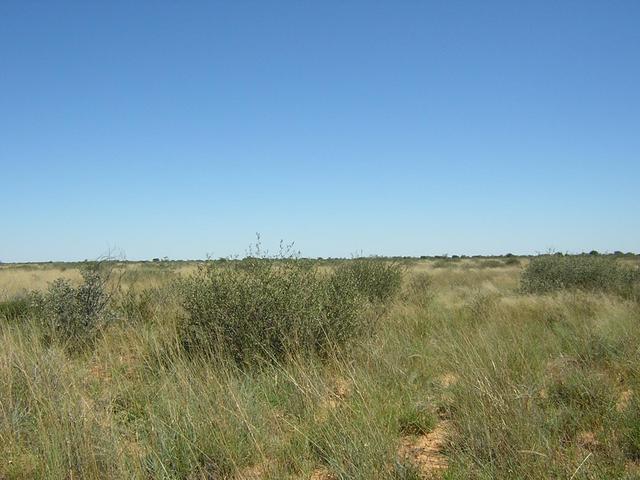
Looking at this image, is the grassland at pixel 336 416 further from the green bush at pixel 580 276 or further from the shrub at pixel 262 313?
the green bush at pixel 580 276

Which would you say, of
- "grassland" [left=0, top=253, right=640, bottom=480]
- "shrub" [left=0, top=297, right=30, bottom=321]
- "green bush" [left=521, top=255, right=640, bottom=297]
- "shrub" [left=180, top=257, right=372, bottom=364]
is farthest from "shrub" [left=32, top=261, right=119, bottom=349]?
"green bush" [left=521, top=255, right=640, bottom=297]

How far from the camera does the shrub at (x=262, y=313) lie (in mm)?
6074

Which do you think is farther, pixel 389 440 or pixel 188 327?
pixel 188 327

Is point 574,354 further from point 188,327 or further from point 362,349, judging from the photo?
point 188,327

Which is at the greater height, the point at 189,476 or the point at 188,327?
the point at 188,327

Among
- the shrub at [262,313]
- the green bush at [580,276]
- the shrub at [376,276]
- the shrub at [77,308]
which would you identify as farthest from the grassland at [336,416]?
the green bush at [580,276]

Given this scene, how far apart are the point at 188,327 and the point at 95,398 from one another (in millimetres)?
2161

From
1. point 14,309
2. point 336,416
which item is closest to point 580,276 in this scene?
point 336,416

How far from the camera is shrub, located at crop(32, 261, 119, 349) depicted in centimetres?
747

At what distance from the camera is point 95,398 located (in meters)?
4.45

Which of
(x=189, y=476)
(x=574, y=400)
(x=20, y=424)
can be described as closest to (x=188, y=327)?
(x=20, y=424)

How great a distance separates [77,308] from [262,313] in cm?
357

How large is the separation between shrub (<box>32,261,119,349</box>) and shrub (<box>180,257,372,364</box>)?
6.13ft

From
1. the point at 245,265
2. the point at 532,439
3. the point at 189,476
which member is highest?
the point at 245,265
